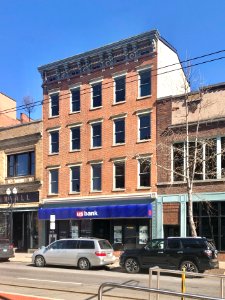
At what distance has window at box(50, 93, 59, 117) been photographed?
120 ft

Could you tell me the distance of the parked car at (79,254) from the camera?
23.0 meters

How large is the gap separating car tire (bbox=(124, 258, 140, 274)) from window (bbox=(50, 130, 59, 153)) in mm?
15984

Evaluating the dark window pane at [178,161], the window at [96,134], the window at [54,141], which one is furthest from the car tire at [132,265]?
the window at [54,141]

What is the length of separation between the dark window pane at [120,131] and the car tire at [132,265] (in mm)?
12202

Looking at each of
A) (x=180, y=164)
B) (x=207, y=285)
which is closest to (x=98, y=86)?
(x=180, y=164)

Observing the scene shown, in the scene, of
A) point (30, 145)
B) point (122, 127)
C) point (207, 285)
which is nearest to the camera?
point (207, 285)

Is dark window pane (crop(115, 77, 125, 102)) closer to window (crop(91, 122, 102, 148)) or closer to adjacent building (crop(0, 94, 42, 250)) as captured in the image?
window (crop(91, 122, 102, 148))

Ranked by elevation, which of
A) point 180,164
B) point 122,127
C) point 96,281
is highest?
point 122,127

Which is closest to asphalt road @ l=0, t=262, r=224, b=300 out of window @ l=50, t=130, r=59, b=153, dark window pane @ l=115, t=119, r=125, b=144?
dark window pane @ l=115, t=119, r=125, b=144

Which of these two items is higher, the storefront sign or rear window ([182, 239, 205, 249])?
the storefront sign

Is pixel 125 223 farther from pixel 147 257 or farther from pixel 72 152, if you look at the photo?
pixel 147 257

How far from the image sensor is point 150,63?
31.5 meters

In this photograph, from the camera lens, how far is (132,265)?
70.3 feet

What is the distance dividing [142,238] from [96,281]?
1353cm
